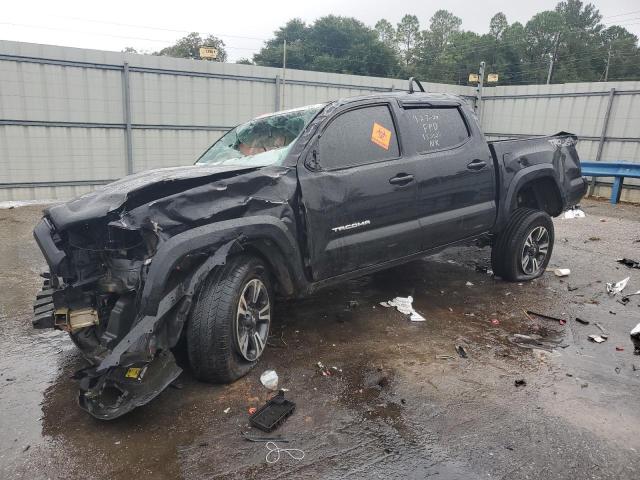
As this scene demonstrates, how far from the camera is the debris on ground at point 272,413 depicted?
2.69 metres

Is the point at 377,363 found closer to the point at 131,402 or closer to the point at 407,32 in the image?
the point at 131,402

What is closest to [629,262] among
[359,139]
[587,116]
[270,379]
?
[359,139]

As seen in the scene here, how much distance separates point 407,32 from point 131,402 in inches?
3110

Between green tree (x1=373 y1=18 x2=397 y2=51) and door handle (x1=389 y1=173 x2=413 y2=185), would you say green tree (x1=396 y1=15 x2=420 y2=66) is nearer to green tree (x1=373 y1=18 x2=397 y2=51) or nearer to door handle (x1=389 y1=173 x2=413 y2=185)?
green tree (x1=373 y1=18 x2=397 y2=51)

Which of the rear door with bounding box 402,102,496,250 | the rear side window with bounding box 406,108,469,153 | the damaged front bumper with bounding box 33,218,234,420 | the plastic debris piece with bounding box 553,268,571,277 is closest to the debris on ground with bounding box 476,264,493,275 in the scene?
the plastic debris piece with bounding box 553,268,571,277

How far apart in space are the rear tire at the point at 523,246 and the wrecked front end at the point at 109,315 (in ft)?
12.1

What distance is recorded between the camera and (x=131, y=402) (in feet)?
8.63

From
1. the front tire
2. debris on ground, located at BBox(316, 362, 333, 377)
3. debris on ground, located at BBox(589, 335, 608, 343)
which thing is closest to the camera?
the front tire

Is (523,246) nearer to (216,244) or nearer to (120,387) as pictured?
(216,244)

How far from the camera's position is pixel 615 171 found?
427 inches

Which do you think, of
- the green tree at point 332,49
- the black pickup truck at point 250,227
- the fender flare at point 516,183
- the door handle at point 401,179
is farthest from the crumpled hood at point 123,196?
the green tree at point 332,49

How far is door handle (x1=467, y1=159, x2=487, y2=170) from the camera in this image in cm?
446

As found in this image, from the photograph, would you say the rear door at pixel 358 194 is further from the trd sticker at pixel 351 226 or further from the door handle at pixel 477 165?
the door handle at pixel 477 165

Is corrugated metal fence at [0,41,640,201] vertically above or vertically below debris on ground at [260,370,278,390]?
above
